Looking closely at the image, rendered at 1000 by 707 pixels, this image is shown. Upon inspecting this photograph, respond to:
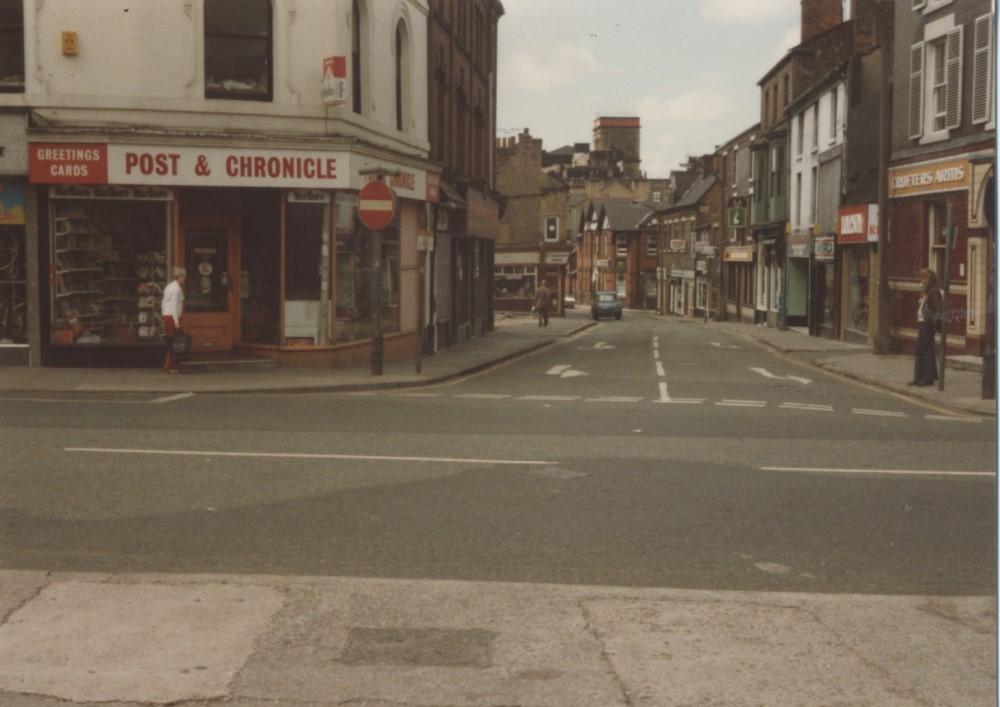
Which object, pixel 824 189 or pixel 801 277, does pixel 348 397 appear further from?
pixel 801 277

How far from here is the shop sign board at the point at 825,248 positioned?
124 ft

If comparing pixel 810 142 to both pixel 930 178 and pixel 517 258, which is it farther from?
pixel 517 258

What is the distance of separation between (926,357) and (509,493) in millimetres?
12464

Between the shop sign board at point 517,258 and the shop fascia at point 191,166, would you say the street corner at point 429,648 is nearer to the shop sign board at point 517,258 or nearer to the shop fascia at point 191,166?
the shop fascia at point 191,166

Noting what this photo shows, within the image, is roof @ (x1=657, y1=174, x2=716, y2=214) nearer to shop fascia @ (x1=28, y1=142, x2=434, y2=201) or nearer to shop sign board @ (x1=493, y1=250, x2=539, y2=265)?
shop sign board @ (x1=493, y1=250, x2=539, y2=265)

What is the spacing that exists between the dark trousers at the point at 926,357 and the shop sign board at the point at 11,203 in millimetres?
14841

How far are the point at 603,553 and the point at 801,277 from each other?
133ft

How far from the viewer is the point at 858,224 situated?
33.0m

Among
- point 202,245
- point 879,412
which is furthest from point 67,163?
point 879,412

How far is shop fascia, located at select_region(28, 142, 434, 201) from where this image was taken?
1912cm

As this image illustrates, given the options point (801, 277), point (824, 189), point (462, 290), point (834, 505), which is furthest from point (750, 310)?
point (834, 505)

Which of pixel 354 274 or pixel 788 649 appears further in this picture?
pixel 354 274

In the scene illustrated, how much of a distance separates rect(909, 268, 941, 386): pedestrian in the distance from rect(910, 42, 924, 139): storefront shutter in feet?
26.4

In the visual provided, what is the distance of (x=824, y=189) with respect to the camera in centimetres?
4019
